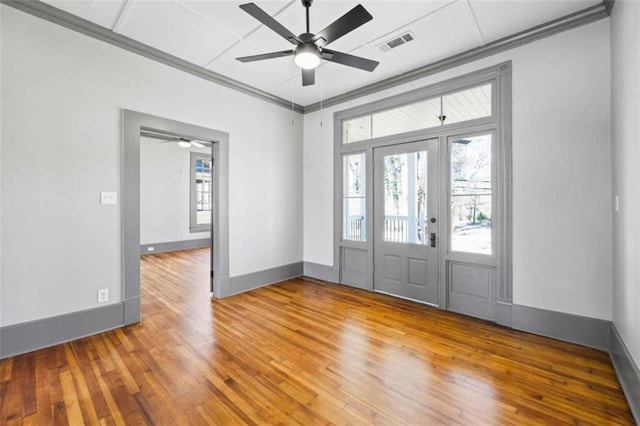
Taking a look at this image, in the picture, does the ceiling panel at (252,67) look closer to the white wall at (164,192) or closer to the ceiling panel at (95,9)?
the ceiling panel at (95,9)

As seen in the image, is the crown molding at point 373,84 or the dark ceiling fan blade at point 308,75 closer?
the crown molding at point 373,84

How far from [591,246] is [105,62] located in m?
5.40

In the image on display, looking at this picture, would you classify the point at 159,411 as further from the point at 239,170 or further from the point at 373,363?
the point at 239,170

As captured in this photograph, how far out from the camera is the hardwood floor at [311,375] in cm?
184

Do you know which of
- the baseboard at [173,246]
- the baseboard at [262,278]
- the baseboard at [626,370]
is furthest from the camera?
the baseboard at [173,246]

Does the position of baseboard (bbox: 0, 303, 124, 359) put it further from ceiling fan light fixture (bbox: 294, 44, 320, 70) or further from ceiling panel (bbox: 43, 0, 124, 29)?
ceiling fan light fixture (bbox: 294, 44, 320, 70)

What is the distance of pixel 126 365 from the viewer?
2404 mm

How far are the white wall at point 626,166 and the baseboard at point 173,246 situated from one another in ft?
29.1

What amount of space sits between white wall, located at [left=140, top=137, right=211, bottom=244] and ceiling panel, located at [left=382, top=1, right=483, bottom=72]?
6.89 m

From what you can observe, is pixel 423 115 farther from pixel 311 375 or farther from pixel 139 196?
pixel 139 196

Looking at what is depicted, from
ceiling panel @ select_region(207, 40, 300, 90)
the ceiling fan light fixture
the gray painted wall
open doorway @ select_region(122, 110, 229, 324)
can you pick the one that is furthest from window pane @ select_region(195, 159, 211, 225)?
the gray painted wall

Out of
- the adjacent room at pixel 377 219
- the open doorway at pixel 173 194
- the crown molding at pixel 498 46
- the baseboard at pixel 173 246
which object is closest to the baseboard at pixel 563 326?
the adjacent room at pixel 377 219

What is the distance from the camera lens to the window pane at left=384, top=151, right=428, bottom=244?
3961 millimetres

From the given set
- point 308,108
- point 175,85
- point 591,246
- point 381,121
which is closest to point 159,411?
point 175,85
